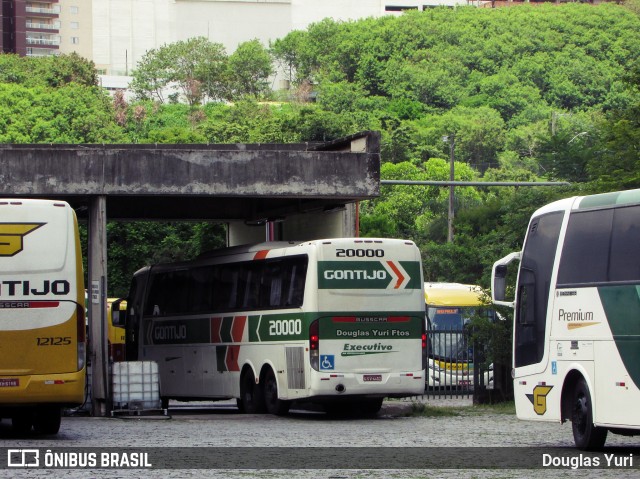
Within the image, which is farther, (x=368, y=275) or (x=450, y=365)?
(x=450, y=365)

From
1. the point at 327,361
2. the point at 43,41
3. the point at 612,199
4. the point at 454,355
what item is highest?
the point at 43,41

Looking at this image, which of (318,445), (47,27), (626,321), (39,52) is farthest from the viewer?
(47,27)

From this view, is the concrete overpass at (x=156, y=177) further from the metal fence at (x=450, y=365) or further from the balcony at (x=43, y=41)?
the balcony at (x=43, y=41)

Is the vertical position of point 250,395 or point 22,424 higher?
point 22,424

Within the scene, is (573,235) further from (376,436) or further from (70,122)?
(70,122)

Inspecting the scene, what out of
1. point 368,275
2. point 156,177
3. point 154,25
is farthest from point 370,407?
point 154,25

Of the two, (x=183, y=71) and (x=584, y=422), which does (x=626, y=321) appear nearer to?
(x=584, y=422)

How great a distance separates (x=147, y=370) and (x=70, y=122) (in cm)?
10508

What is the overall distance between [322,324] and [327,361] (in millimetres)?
648

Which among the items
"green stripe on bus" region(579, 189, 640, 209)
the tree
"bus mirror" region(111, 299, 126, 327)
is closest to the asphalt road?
"green stripe on bus" region(579, 189, 640, 209)

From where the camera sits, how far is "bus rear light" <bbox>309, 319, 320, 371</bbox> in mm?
23797

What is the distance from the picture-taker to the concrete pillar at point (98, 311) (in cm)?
2494

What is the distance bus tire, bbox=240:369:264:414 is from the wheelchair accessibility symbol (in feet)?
7.90

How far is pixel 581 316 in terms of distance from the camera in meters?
17.0
